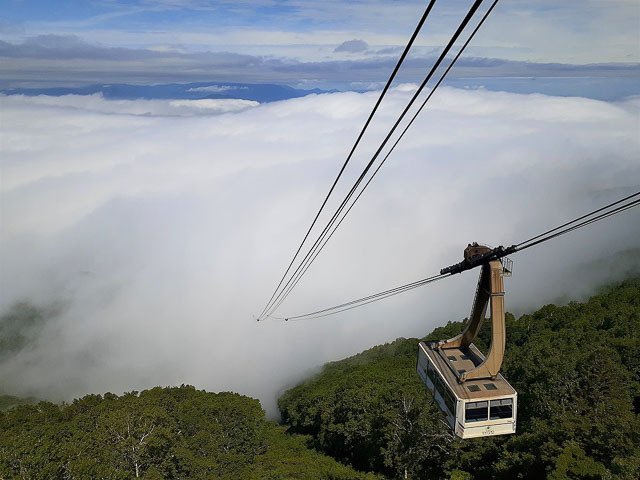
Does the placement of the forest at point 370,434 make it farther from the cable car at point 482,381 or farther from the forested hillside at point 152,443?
the cable car at point 482,381

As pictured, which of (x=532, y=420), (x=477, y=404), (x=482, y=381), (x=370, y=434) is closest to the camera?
(x=477, y=404)

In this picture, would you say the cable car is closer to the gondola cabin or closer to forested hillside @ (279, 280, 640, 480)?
the gondola cabin

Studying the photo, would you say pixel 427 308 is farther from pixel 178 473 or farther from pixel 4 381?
pixel 178 473

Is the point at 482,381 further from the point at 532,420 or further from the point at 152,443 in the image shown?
the point at 152,443

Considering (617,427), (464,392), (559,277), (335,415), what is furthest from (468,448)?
(559,277)

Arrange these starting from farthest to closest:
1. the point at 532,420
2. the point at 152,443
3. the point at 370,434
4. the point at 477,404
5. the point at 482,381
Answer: the point at 370,434
the point at 532,420
the point at 152,443
the point at 482,381
the point at 477,404

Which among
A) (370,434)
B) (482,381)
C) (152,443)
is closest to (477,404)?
(482,381)
